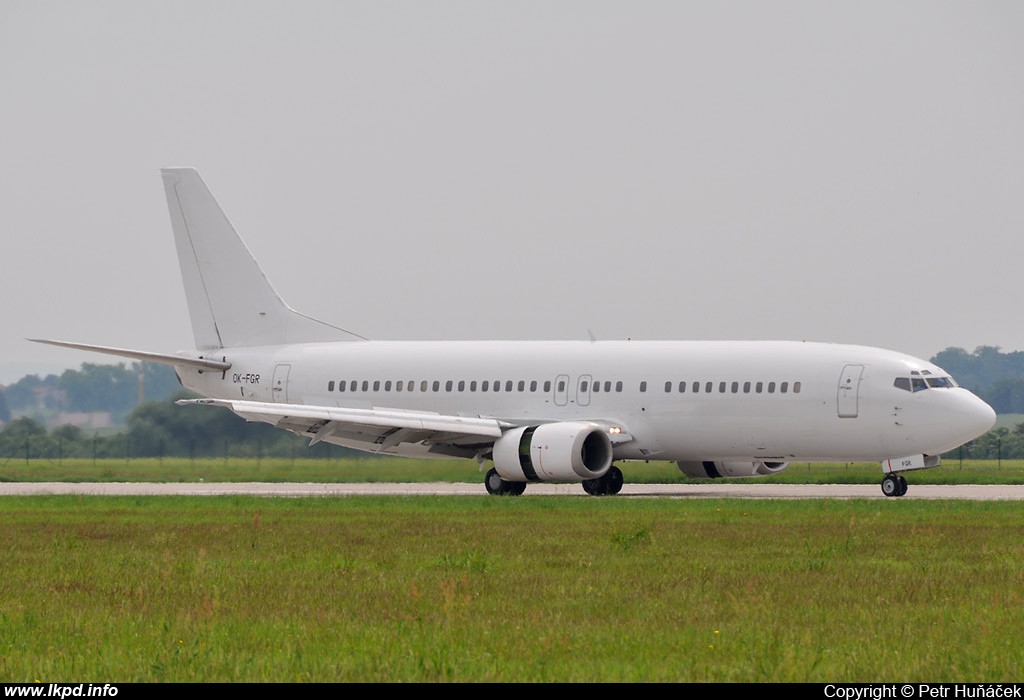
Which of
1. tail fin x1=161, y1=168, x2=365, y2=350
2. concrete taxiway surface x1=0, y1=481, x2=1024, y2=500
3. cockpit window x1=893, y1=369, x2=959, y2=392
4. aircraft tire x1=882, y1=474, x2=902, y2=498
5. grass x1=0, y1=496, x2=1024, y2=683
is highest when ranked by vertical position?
tail fin x1=161, y1=168, x2=365, y2=350

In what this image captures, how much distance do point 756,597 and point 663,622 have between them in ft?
7.19

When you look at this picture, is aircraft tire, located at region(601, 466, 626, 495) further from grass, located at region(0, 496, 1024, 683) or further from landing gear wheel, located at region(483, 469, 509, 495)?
grass, located at region(0, 496, 1024, 683)

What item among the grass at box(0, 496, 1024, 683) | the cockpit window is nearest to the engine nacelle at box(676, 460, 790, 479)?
the cockpit window

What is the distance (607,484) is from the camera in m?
42.2

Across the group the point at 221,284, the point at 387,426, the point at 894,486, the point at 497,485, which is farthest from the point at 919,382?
the point at 221,284

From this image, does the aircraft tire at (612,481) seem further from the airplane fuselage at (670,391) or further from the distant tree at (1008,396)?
the distant tree at (1008,396)

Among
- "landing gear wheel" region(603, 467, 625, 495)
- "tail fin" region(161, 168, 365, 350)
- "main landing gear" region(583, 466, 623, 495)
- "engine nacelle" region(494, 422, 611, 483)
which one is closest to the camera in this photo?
"engine nacelle" region(494, 422, 611, 483)

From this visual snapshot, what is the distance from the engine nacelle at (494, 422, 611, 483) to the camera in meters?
39.1

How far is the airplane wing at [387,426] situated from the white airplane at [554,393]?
0.06 meters

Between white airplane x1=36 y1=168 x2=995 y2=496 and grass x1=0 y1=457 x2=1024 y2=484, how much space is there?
27.9 inches

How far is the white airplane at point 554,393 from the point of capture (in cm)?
3806
